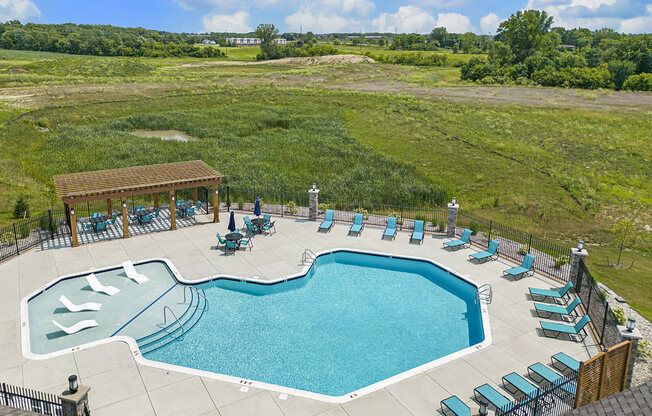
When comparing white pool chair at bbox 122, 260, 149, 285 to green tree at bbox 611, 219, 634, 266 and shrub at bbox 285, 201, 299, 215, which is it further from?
green tree at bbox 611, 219, 634, 266

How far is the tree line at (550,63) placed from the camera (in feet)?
308

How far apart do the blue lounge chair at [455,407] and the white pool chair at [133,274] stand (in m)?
12.9

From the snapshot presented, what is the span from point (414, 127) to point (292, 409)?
48881 mm

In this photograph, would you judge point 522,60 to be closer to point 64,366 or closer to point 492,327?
point 492,327

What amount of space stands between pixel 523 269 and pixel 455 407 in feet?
33.5

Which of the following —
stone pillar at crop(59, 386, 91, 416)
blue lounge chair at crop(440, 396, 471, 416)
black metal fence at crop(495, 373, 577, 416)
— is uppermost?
stone pillar at crop(59, 386, 91, 416)

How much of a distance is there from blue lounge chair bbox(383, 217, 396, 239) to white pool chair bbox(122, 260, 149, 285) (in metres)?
11.9

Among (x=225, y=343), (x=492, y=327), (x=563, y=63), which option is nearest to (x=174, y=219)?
(x=225, y=343)

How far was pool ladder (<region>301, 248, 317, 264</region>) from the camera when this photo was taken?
20.8 m

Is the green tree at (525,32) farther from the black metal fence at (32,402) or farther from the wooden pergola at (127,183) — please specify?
the black metal fence at (32,402)

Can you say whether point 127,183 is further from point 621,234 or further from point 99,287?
point 621,234

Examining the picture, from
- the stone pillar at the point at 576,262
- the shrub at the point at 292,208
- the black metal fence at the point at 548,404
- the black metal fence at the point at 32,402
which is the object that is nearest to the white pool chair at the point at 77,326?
the black metal fence at the point at 32,402

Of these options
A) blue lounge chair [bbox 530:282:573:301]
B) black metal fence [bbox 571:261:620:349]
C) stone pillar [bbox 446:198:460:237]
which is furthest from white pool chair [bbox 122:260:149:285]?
black metal fence [bbox 571:261:620:349]

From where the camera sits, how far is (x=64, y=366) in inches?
516
